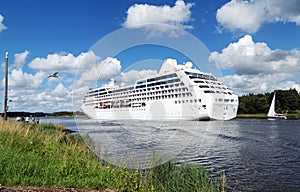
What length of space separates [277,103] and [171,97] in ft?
180

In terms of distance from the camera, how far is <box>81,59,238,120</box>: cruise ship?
44.8m

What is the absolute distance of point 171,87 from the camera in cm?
4628

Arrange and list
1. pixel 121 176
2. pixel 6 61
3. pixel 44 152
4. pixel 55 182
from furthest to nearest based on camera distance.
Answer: pixel 6 61, pixel 44 152, pixel 121 176, pixel 55 182

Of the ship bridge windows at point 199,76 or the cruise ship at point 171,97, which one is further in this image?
the ship bridge windows at point 199,76

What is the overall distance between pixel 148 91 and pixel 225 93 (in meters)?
13.3

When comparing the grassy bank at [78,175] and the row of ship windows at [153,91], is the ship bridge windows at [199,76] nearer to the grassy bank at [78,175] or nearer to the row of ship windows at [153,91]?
the row of ship windows at [153,91]

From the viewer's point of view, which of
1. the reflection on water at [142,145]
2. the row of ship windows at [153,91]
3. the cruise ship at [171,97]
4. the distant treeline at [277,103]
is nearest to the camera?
the reflection on water at [142,145]

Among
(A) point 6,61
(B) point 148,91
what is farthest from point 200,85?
(A) point 6,61

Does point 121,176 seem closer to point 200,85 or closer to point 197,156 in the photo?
point 197,156

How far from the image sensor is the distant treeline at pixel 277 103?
87.9 metres

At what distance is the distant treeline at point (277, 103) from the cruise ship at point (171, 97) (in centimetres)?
3800

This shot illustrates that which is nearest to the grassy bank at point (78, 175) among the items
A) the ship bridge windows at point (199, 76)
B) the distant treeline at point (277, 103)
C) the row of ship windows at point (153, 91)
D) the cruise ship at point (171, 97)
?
the cruise ship at point (171, 97)

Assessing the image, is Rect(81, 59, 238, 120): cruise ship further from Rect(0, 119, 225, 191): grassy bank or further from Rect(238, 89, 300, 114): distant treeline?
Rect(238, 89, 300, 114): distant treeline

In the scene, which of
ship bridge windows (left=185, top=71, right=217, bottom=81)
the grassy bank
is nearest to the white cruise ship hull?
ship bridge windows (left=185, top=71, right=217, bottom=81)
